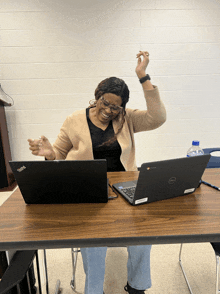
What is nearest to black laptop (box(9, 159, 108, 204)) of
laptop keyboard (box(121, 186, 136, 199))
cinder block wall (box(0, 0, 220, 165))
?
laptop keyboard (box(121, 186, 136, 199))

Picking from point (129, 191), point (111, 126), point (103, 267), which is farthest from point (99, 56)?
point (103, 267)

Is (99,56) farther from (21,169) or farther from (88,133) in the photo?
(21,169)

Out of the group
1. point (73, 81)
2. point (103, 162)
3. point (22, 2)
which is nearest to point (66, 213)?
point (103, 162)

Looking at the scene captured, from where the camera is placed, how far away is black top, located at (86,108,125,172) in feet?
4.25

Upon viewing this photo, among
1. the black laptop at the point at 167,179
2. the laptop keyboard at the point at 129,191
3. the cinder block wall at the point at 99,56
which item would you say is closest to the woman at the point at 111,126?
the laptop keyboard at the point at 129,191

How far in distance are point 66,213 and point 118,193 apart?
0.26m

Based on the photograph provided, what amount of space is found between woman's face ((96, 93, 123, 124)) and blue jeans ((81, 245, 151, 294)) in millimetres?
783

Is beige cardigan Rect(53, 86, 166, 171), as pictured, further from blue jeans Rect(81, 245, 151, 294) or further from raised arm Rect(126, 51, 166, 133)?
blue jeans Rect(81, 245, 151, 294)

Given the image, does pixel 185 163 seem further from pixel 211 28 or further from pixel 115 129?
pixel 211 28

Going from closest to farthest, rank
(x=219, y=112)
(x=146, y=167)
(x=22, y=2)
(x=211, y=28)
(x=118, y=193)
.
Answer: (x=146, y=167), (x=118, y=193), (x=22, y=2), (x=211, y=28), (x=219, y=112)

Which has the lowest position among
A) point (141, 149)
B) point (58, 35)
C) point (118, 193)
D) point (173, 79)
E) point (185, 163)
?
point (141, 149)

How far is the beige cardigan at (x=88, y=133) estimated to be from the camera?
1.26m

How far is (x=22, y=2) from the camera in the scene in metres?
2.46

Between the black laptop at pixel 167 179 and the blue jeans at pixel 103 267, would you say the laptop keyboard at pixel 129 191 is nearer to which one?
the black laptop at pixel 167 179
